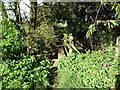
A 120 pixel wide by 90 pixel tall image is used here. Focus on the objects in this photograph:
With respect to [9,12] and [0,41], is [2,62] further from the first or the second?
[9,12]

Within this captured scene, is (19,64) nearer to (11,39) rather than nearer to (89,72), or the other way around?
(11,39)

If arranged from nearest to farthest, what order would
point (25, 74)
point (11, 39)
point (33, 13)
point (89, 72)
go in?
point (89, 72) → point (25, 74) → point (11, 39) → point (33, 13)

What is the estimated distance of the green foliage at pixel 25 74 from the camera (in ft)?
17.8

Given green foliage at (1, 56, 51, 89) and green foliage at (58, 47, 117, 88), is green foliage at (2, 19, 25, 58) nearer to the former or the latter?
green foliage at (1, 56, 51, 89)

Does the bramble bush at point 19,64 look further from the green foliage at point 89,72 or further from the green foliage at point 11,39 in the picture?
the green foliage at point 89,72

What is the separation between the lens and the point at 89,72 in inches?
212

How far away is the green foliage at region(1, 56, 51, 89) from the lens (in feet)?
17.8

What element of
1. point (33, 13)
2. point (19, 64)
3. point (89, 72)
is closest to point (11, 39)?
point (19, 64)

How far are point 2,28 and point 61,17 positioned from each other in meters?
2.64

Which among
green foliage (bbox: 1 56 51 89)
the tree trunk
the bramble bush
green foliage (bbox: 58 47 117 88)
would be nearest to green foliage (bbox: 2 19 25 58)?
the bramble bush

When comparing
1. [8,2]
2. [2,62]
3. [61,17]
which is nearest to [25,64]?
[2,62]

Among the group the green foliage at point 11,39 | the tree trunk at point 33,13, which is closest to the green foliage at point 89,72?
the green foliage at point 11,39

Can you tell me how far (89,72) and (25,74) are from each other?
5.28 ft

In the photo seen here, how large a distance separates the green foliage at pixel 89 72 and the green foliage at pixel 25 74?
484 mm
